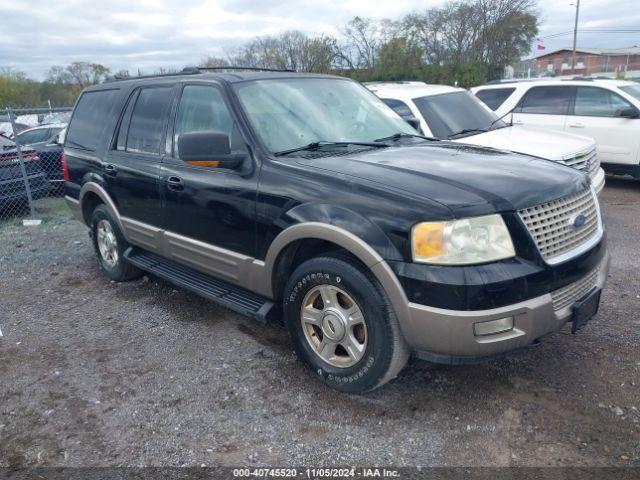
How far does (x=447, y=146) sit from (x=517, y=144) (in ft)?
7.62

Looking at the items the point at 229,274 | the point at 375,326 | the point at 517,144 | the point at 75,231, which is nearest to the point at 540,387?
the point at 375,326

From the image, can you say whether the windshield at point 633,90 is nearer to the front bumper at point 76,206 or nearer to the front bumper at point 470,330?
the front bumper at point 470,330

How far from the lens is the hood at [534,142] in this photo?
5582mm

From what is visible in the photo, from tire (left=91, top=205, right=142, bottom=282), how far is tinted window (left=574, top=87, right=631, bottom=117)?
7.55 meters

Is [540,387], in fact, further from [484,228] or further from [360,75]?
[360,75]

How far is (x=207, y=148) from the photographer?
3279 millimetres

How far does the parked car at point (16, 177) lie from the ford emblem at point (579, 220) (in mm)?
7732

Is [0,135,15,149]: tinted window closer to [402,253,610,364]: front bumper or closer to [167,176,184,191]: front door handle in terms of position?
[167,176,184,191]: front door handle

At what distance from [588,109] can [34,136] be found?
39.9 feet

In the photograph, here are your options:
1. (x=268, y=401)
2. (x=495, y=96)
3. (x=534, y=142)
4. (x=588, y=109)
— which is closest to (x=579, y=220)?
(x=268, y=401)

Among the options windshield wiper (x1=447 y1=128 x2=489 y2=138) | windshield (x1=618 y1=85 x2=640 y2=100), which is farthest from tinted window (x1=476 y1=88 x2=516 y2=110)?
windshield wiper (x1=447 y1=128 x2=489 y2=138)

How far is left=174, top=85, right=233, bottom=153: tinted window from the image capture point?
12.1ft

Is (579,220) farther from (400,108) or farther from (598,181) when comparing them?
(400,108)

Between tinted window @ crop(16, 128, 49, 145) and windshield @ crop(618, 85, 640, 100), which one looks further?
tinted window @ crop(16, 128, 49, 145)
